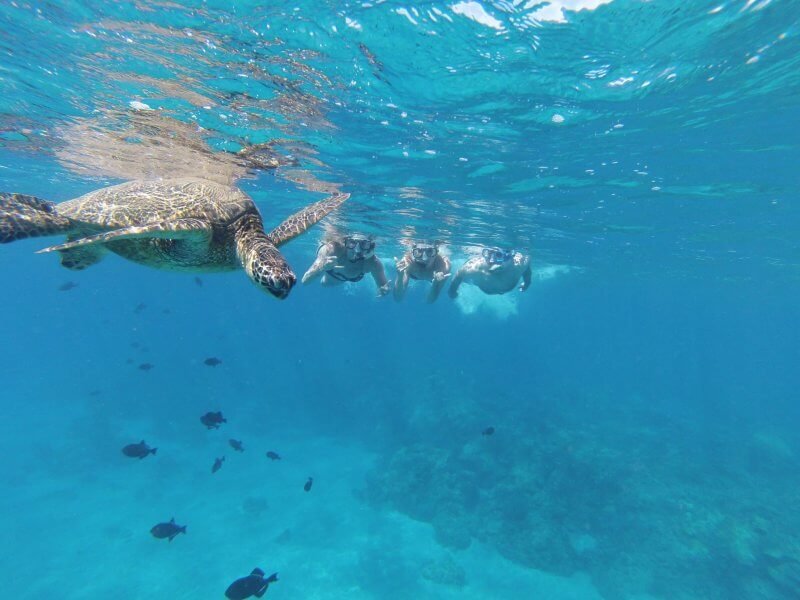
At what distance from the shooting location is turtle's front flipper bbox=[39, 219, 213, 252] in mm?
3887

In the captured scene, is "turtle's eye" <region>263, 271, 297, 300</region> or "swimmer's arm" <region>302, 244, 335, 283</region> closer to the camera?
"turtle's eye" <region>263, 271, 297, 300</region>

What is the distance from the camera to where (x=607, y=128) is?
1090 cm

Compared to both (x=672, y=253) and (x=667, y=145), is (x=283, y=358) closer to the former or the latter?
(x=672, y=253)

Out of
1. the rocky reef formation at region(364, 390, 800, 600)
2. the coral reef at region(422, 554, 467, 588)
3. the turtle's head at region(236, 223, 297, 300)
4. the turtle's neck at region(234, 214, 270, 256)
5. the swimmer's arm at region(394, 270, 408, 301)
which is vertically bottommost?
the coral reef at region(422, 554, 467, 588)

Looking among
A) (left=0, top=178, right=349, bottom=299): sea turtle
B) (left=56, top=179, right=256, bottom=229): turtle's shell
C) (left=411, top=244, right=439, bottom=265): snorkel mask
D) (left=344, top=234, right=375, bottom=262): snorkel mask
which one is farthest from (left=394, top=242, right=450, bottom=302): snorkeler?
(left=56, top=179, right=256, bottom=229): turtle's shell

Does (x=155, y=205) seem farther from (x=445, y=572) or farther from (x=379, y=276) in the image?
(x=445, y=572)

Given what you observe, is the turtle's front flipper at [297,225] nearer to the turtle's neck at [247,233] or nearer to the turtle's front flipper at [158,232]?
the turtle's neck at [247,233]

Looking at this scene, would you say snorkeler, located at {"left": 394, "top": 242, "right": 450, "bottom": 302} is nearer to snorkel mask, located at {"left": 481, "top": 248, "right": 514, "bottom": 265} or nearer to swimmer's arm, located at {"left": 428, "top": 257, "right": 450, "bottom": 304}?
swimmer's arm, located at {"left": 428, "top": 257, "right": 450, "bottom": 304}

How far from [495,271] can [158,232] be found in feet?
49.4

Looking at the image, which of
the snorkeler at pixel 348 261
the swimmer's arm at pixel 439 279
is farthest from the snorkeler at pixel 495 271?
the snorkeler at pixel 348 261

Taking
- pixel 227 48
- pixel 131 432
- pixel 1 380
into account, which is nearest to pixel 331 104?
pixel 227 48

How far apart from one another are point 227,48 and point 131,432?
33.3 metres

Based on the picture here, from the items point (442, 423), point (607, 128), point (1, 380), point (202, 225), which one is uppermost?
point (607, 128)

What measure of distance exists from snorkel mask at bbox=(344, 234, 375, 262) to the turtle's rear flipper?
8.08m
